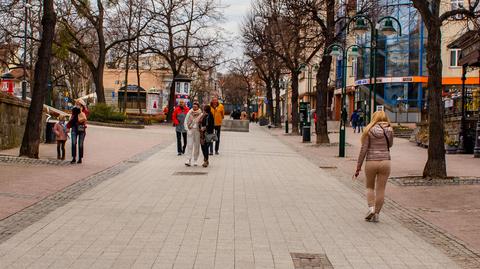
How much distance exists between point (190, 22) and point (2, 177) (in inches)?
1448

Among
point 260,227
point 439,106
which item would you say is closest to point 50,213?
point 260,227

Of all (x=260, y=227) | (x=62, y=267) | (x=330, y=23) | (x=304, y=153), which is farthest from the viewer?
(x=330, y=23)

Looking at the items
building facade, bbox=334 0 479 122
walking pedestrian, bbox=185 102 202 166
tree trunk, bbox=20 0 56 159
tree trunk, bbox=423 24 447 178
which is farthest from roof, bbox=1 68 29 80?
tree trunk, bbox=423 24 447 178

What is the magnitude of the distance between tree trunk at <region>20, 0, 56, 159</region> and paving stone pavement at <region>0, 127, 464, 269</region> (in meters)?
4.82

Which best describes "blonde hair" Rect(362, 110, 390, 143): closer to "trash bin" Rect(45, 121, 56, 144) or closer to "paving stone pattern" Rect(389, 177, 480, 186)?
"paving stone pattern" Rect(389, 177, 480, 186)

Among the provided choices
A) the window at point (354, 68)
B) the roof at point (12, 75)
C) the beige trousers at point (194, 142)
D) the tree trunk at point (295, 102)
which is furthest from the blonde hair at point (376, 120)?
the window at point (354, 68)

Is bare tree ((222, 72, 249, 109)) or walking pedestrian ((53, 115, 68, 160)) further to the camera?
bare tree ((222, 72, 249, 109))

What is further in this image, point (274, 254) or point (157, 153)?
point (157, 153)

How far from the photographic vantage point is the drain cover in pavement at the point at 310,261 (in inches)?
249

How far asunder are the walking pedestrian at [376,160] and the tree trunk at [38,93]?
1044cm

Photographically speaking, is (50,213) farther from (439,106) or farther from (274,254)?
(439,106)

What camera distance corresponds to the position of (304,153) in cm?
2384

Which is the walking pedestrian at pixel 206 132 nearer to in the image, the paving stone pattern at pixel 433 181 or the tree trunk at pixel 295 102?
the paving stone pattern at pixel 433 181

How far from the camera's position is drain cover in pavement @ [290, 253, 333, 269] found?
6.32 m
